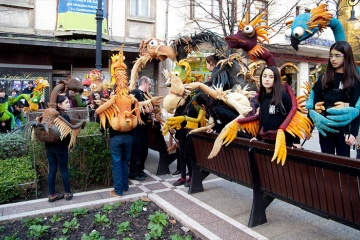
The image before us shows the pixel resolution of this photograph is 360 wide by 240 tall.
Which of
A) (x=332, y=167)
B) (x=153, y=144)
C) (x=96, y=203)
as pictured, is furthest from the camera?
(x=153, y=144)

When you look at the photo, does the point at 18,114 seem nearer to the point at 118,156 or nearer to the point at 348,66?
the point at 118,156

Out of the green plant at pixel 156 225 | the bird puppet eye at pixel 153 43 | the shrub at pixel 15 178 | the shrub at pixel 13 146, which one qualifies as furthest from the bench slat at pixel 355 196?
the shrub at pixel 13 146

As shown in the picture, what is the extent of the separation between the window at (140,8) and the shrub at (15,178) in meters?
11.8

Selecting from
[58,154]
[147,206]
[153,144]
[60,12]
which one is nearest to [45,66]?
[60,12]

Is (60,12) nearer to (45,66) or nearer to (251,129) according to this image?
(45,66)

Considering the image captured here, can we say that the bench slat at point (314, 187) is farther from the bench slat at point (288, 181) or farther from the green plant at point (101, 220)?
the green plant at point (101, 220)

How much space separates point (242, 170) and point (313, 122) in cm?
114

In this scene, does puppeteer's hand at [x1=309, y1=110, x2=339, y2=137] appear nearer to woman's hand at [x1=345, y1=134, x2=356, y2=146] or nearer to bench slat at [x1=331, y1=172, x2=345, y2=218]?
woman's hand at [x1=345, y1=134, x2=356, y2=146]

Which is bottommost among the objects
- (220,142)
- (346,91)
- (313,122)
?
(220,142)

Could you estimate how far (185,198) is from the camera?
5000mm

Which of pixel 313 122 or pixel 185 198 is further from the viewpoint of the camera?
pixel 185 198

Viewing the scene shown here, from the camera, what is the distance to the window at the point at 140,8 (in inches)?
619

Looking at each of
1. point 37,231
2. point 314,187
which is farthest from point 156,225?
point 314,187

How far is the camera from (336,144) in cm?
399
